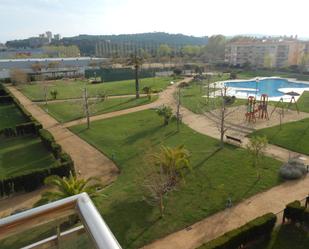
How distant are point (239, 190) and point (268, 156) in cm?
633

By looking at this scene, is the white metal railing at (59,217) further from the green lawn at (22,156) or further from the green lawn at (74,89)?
the green lawn at (74,89)

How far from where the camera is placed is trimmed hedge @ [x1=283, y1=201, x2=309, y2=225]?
1449 cm

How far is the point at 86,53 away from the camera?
595ft

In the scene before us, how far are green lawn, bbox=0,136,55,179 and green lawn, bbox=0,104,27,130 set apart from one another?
6.28 meters

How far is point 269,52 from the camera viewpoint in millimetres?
100188

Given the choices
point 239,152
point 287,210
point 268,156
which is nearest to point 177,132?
point 239,152

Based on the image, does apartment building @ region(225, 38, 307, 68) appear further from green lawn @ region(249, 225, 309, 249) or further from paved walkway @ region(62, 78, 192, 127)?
green lawn @ region(249, 225, 309, 249)

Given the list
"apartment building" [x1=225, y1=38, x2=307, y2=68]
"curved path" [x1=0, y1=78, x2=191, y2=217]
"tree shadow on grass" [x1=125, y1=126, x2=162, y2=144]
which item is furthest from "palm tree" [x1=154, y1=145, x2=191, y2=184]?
"apartment building" [x1=225, y1=38, x2=307, y2=68]

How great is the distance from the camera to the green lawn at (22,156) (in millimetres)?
22734

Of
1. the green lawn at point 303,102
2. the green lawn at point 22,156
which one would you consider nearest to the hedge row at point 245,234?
the green lawn at point 22,156

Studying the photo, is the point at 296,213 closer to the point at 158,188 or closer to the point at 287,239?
the point at 287,239

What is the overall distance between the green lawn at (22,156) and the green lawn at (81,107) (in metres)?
7.43

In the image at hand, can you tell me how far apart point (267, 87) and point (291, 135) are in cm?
3707

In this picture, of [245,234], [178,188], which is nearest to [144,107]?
[178,188]
